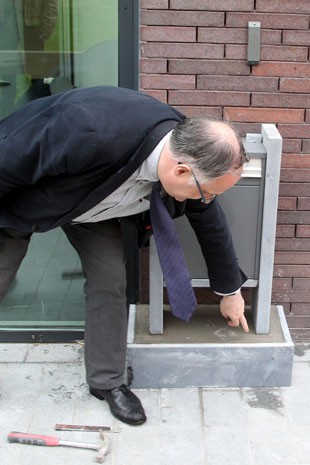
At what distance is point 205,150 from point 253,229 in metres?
0.87

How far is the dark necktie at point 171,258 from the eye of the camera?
2734 millimetres

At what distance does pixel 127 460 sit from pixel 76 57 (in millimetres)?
1900

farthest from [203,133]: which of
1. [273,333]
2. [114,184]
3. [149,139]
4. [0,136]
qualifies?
[273,333]

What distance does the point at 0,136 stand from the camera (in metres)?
2.68

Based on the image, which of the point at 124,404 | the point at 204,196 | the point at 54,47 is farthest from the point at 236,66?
the point at 124,404

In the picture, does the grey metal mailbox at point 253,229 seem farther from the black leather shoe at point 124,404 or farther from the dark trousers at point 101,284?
the black leather shoe at point 124,404

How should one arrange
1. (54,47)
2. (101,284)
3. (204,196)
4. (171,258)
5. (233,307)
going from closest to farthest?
(204,196) < (171,258) < (101,284) < (233,307) < (54,47)

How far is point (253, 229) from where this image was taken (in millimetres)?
3207

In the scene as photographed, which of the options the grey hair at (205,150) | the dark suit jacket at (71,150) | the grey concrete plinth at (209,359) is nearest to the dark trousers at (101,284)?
the grey concrete plinth at (209,359)

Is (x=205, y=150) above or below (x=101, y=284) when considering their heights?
above

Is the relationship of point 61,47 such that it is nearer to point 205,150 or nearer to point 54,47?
point 54,47

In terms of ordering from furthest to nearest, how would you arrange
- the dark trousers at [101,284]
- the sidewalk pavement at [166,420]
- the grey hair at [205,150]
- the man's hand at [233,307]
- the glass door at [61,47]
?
the glass door at [61,47] → the man's hand at [233,307] → the dark trousers at [101,284] → the sidewalk pavement at [166,420] → the grey hair at [205,150]

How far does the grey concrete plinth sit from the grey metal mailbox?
9 cm

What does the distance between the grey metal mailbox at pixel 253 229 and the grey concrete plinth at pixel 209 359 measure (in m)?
0.09
